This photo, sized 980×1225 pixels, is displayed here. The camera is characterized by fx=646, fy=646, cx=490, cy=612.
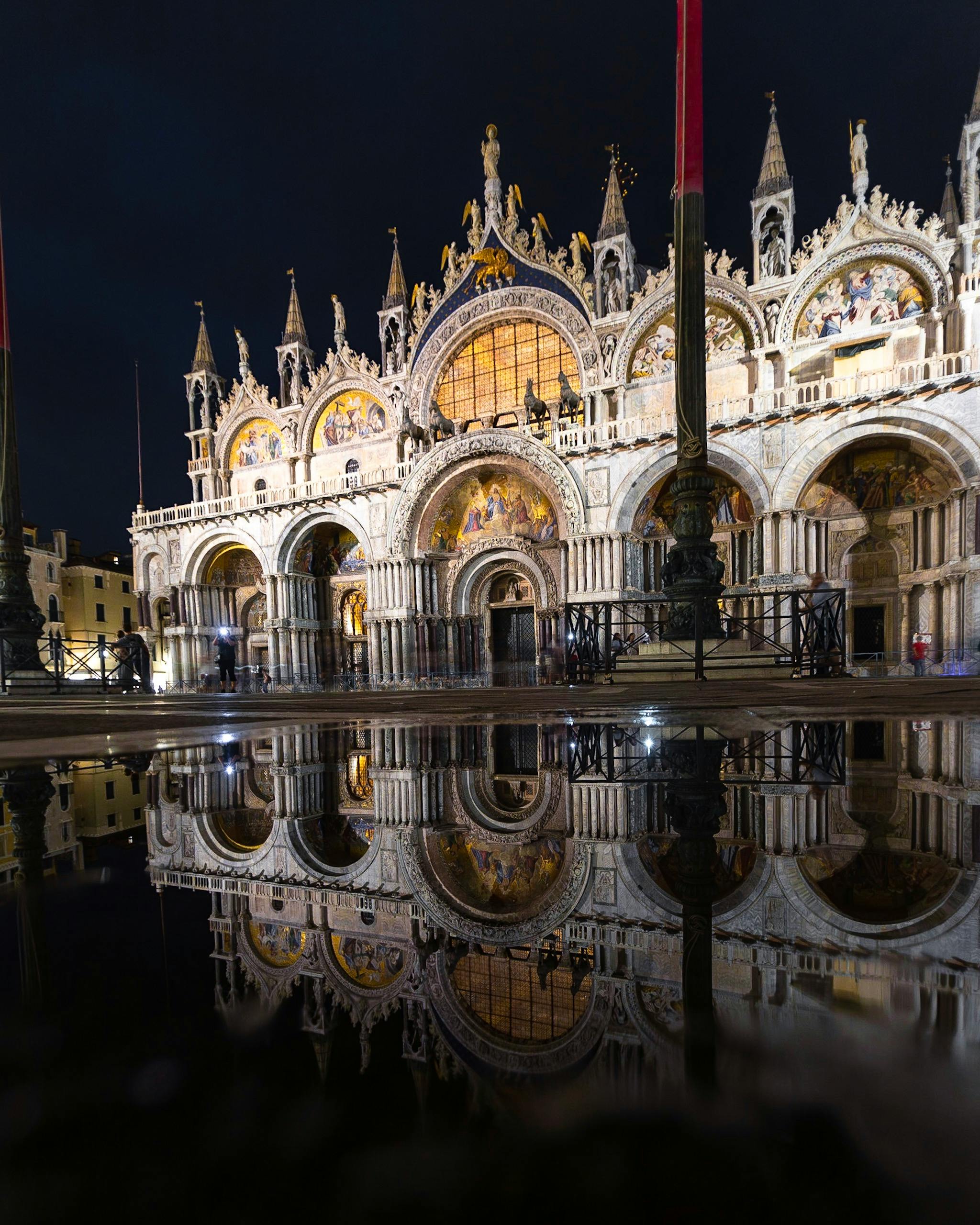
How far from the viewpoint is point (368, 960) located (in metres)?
0.81

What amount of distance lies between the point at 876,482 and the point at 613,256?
8.99 meters

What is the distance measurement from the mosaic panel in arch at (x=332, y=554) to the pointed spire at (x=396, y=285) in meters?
7.32

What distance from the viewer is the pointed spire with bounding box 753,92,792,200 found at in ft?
50.9

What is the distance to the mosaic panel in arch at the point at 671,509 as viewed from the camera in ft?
50.4

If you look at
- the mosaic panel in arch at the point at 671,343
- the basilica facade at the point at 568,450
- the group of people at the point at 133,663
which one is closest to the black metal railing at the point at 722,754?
the basilica facade at the point at 568,450

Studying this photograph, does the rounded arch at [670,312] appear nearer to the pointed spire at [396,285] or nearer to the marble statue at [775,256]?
the marble statue at [775,256]

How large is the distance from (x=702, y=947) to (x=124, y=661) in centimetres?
1285

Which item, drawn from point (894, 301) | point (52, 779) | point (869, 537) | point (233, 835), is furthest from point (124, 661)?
point (894, 301)

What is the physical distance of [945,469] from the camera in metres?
13.5

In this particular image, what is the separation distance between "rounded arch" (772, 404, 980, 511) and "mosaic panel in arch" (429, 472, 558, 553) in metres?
5.78

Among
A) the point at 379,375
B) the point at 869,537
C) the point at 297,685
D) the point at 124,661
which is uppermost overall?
the point at 379,375

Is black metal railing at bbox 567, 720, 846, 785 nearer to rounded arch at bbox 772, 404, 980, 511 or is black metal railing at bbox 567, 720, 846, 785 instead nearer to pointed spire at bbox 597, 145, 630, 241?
rounded arch at bbox 772, 404, 980, 511

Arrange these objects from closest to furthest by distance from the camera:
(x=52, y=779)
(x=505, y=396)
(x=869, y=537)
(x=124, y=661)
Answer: (x=52, y=779), (x=124, y=661), (x=869, y=537), (x=505, y=396)

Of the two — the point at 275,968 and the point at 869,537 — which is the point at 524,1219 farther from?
the point at 869,537
